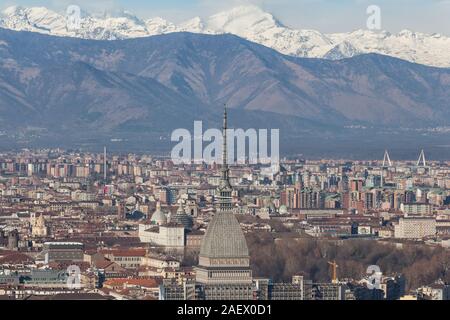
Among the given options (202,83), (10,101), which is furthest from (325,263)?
(202,83)

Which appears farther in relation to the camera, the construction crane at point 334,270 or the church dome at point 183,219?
the church dome at point 183,219

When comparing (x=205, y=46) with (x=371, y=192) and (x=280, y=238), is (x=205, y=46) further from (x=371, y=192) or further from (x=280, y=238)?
(x=280, y=238)

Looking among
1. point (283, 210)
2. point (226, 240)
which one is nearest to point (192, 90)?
point (283, 210)

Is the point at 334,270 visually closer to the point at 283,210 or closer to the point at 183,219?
the point at 183,219

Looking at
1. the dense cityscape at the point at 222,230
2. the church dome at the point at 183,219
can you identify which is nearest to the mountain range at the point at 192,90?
the dense cityscape at the point at 222,230

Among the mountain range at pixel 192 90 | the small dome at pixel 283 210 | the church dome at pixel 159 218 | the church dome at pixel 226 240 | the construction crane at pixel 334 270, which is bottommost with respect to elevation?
the construction crane at pixel 334 270

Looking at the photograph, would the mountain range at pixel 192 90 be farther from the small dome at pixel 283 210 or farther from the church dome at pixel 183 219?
the church dome at pixel 183 219
